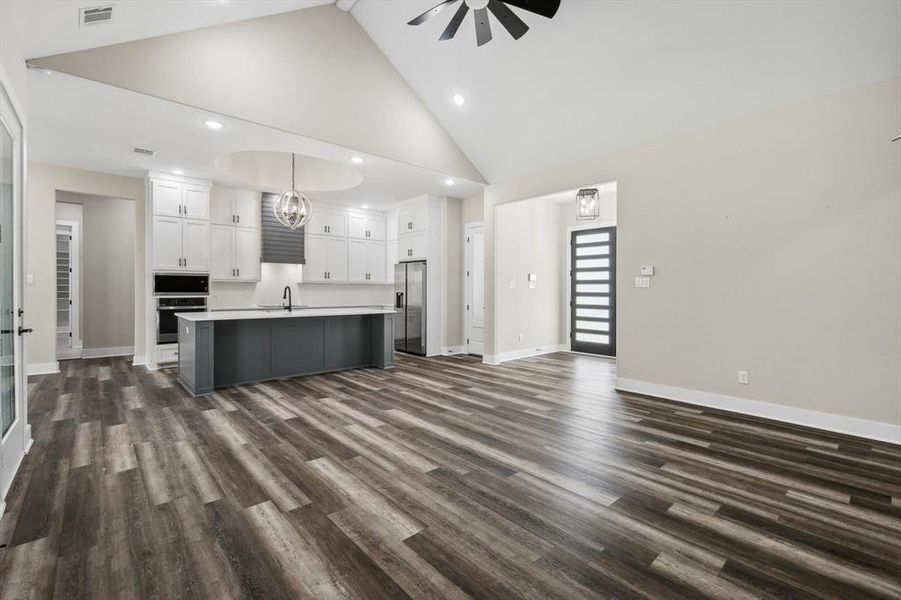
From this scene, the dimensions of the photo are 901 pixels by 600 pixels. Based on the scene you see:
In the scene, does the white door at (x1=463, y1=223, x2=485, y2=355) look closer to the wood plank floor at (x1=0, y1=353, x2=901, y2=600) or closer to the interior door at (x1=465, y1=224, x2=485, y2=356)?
the interior door at (x1=465, y1=224, x2=485, y2=356)

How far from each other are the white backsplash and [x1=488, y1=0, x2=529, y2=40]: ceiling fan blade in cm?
577

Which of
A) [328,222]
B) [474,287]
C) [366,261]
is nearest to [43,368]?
[328,222]

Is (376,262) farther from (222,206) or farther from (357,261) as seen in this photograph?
(222,206)

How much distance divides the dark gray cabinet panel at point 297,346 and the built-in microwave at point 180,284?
2.10m

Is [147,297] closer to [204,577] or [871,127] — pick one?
[204,577]

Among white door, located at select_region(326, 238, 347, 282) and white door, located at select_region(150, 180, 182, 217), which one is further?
white door, located at select_region(326, 238, 347, 282)

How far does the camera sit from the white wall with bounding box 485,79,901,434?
3.21 m

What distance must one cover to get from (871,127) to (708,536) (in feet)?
11.5

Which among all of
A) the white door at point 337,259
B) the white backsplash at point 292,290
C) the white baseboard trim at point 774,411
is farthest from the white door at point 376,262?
the white baseboard trim at point 774,411

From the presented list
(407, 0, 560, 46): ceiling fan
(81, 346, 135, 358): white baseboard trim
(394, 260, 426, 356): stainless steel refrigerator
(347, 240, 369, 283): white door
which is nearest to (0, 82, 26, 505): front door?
(407, 0, 560, 46): ceiling fan

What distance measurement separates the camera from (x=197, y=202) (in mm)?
6262

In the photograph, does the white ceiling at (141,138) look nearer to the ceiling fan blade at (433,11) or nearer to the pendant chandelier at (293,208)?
the pendant chandelier at (293,208)

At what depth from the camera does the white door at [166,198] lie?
233 inches

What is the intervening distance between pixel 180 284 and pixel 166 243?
0.63 m
